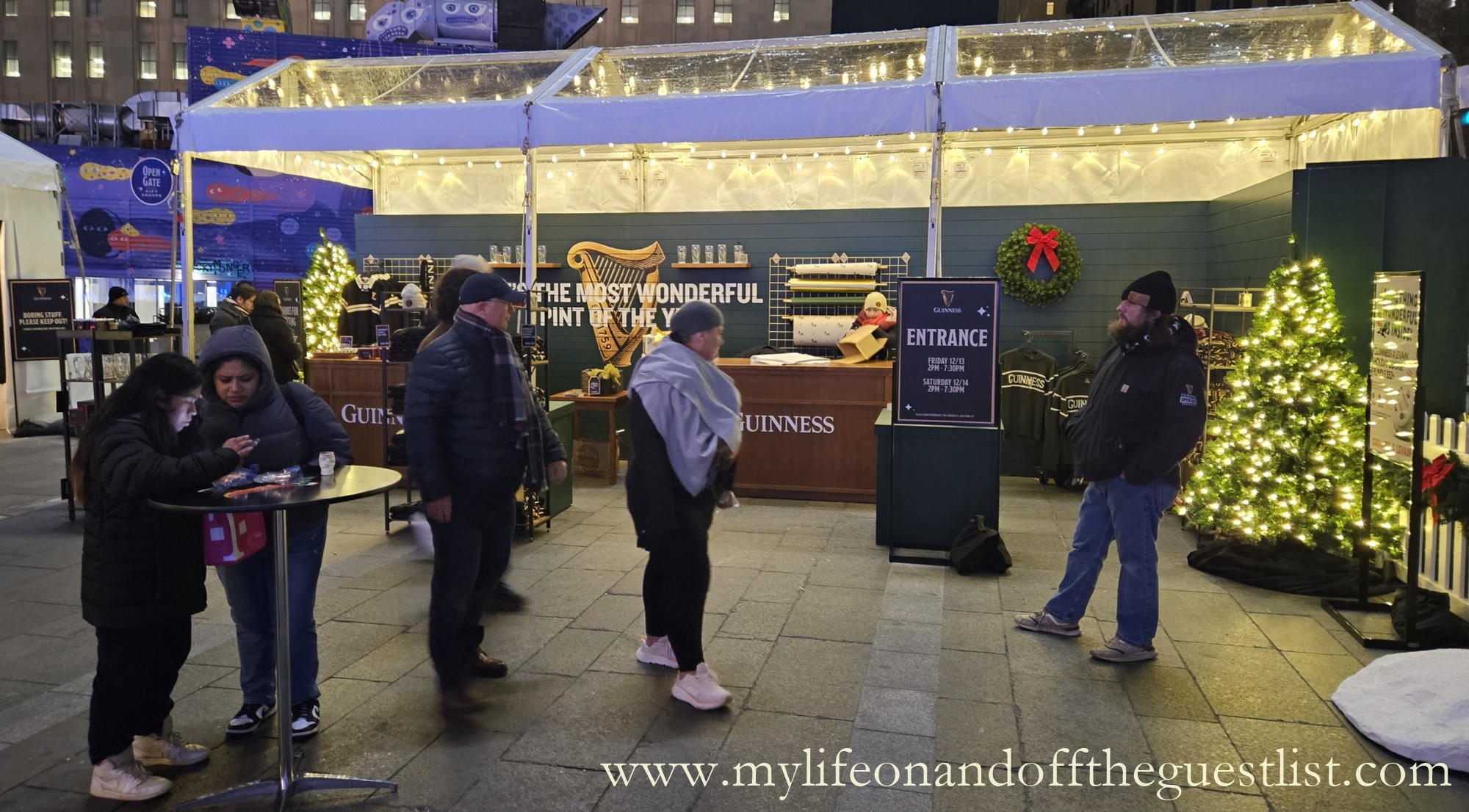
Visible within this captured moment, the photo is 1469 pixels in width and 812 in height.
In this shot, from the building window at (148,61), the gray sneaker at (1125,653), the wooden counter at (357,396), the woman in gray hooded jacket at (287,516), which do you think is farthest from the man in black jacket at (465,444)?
the building window at (148,61)

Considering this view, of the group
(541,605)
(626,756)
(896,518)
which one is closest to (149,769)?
(626,756)

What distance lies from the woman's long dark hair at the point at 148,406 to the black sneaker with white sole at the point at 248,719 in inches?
44.0

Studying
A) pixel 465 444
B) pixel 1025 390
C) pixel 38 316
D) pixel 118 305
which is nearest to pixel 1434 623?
pixel 1025 390

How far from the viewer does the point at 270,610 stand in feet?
12.7

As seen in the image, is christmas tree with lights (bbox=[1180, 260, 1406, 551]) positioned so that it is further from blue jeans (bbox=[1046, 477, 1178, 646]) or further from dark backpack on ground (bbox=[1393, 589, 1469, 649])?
blue jeans (bbox=[1046, 477, 1178, 646])

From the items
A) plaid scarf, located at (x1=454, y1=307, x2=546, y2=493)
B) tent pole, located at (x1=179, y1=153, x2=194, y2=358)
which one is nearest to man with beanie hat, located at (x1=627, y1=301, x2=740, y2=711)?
plaid scarf, located at (x1=454, y1=307, x2=546, y2=493)

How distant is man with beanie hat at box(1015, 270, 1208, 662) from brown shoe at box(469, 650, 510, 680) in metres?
2.82

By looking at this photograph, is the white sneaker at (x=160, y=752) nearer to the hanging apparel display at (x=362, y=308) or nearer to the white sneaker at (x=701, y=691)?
the white sneaker at (x=701, y=691)

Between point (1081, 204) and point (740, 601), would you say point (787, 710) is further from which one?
point (1081, 204)

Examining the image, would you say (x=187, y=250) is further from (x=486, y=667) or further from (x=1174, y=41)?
(x=1174, y=41)

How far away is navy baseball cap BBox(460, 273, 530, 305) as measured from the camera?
162 inches

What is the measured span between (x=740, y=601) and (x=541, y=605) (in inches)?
44.5

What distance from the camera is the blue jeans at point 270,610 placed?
3750 millimetres

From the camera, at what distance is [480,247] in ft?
36.7
